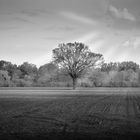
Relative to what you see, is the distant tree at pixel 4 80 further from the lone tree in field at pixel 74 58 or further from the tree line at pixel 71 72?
→ the lone tree in field at pixel 74 58

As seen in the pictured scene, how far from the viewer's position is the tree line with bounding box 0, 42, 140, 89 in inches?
2440

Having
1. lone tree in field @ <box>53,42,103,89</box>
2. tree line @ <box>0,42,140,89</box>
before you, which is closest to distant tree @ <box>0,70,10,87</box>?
tree line @ <box>0,42,140,89</box>

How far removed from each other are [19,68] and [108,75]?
47.9 meters

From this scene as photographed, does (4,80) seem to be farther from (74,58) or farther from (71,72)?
(74,58)

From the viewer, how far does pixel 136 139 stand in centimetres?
806

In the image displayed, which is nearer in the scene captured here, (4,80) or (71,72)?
(71,72)

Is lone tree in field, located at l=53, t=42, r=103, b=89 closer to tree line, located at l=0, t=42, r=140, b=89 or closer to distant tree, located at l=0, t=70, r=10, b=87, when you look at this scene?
tree line, located at l=0, t=42, r=140, b=89

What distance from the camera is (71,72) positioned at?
203ft

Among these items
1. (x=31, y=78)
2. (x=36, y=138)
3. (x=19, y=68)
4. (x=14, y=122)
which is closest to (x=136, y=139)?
(x=36, y=138)

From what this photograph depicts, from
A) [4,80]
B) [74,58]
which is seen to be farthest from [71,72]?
[4,80]

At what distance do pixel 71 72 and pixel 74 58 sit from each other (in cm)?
368

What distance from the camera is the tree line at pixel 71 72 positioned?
203 ft

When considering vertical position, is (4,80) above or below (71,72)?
below

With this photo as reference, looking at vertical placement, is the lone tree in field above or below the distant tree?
above
